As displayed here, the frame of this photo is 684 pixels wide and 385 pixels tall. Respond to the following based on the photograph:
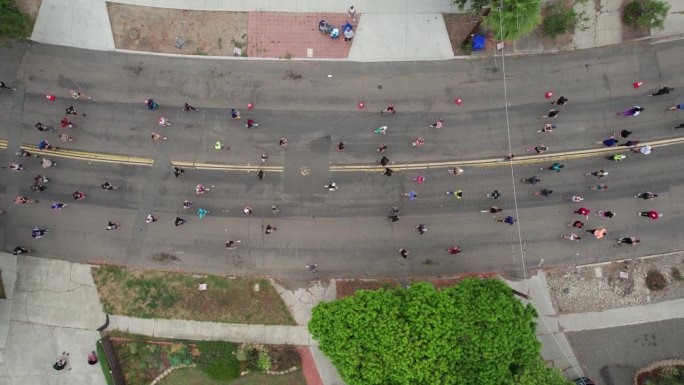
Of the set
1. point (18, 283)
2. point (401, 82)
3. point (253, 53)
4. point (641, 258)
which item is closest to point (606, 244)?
point (641, 258)

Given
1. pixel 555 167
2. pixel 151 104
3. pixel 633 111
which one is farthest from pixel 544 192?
pixel 151 104

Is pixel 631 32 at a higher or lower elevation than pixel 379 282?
higher

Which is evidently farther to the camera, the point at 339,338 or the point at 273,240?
the point at 273,240

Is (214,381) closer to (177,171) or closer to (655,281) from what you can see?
(177,171)

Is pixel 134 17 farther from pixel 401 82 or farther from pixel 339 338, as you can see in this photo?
pixel 339 338

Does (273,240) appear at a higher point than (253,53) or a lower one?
lower
